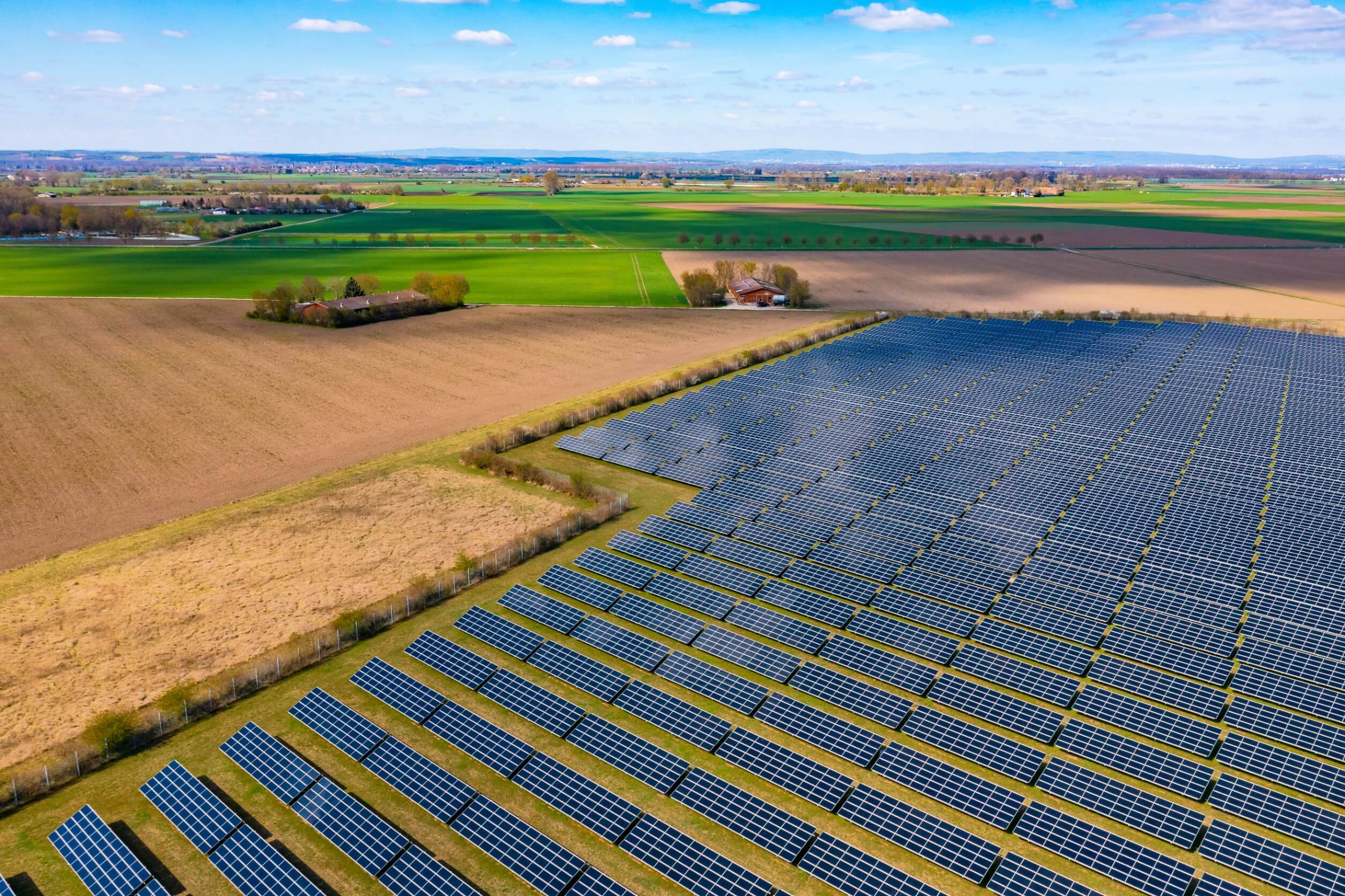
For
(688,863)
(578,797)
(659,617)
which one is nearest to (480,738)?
(578,797)

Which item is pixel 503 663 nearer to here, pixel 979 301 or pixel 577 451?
pixel 577 451

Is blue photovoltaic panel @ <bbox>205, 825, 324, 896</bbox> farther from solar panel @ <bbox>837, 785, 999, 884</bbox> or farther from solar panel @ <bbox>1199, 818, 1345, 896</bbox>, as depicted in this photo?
solar panel @ <bbox>1199, 818, 1345, 896</bbox>

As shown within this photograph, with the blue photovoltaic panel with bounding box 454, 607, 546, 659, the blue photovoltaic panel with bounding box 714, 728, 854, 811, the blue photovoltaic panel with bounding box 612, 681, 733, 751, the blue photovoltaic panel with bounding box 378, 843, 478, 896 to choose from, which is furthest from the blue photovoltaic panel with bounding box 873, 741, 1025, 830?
the blue photovoltaic panel with bounding box 454, 607, 546, 659

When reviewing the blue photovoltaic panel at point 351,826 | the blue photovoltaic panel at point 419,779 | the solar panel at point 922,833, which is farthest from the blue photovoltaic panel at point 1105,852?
the blue photovoltaic panel at point 351,826

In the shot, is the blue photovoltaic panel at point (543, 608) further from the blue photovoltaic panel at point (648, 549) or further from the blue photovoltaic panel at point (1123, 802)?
the blue photovoltaic panel at point (1123, 802)

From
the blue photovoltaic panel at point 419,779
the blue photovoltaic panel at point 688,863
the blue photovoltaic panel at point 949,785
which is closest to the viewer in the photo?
the blue photovoltaic panel at point 688,863

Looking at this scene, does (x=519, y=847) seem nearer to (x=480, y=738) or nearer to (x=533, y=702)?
(x=480, y=738)
